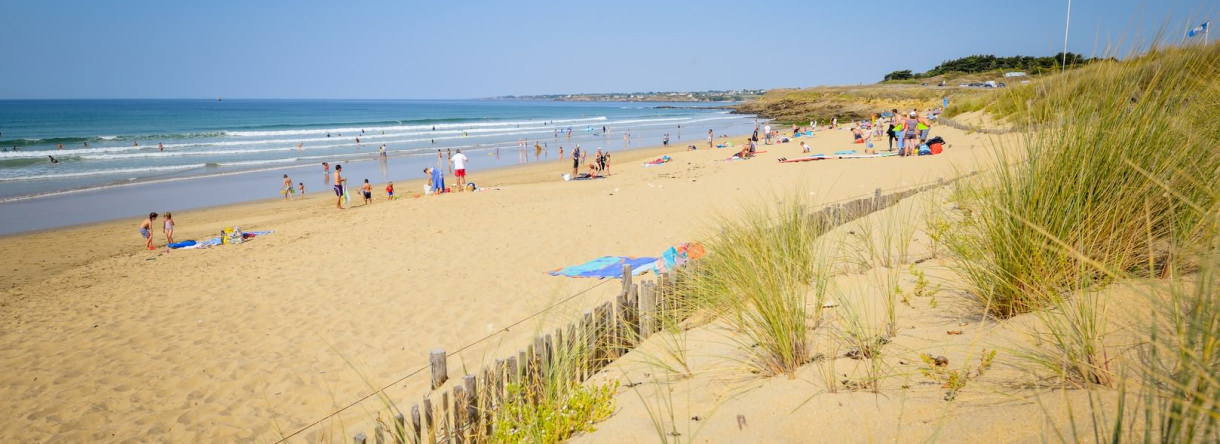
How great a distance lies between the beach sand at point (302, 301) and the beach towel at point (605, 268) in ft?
0.79

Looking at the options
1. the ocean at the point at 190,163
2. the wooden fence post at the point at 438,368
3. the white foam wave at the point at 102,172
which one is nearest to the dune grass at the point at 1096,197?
the wooden fence post at the point at 438,368

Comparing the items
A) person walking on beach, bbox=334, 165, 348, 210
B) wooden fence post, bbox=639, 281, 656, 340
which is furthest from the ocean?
wooden fence post, bbox=639, 281, 656, 340

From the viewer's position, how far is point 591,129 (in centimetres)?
5666

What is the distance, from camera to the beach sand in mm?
5535

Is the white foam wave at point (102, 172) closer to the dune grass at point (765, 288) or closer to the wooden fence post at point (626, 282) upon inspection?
the wooden fence post at point (626, 282)

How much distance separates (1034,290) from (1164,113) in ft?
3.81

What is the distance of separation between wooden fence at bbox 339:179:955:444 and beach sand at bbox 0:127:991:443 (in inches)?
11.7


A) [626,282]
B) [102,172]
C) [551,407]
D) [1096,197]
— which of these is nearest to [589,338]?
[626,282]

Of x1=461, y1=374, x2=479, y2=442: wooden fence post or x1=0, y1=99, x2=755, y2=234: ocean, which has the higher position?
x1=461, y1=374, x2=479, y2=442: wooden fence post

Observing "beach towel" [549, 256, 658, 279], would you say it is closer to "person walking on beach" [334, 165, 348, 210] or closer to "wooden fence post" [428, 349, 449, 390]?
"wooden fence post" [428, 349, 449, 390]

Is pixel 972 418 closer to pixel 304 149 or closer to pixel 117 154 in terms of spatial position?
pixel 304 149

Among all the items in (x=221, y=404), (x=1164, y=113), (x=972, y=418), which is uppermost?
(x=1164, y=113)

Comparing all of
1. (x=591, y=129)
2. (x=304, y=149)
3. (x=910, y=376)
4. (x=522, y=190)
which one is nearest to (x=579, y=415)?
(x=910, y=376)

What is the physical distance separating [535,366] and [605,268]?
15.8ft
